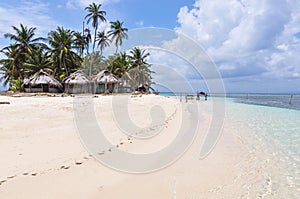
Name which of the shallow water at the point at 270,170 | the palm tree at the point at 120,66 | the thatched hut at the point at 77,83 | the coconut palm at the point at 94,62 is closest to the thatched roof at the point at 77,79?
the thatched hut at the point at 77,83

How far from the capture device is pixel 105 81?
29891 mm

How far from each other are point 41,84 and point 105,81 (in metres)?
8.47

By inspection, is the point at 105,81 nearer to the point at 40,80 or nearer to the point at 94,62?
the point at 40,80

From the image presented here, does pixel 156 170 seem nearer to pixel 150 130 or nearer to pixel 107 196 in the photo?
pixel 107 196

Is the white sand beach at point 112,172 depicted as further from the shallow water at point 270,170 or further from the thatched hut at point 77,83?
the thatched hut at point 77,83

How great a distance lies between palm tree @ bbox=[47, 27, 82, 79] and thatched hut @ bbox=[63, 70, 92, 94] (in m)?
3.03

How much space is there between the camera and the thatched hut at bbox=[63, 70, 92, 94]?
2738 centimetres

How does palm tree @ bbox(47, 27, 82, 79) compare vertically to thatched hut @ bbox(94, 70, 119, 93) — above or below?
above

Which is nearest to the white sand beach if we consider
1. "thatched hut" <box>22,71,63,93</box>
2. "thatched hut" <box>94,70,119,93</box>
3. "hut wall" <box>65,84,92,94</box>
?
"thatched hut" <box>22,71,63,93</box>

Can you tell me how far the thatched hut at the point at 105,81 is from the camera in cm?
3006

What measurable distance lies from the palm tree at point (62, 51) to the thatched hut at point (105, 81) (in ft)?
15.9

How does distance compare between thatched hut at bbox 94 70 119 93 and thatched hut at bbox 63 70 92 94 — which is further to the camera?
thatched hut at bbox 94 70 119 93

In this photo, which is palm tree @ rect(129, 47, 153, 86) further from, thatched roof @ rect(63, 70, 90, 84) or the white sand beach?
the white sand beach

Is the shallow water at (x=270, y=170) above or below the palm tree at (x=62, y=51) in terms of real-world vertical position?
below
